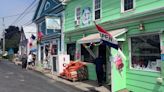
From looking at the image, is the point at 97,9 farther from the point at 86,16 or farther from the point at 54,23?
the point at 54,23

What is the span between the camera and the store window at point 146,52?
42.2 ft

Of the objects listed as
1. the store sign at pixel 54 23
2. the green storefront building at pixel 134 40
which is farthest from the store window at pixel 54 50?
the green storefront building at pixel 134 40

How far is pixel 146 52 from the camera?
13.5 meters

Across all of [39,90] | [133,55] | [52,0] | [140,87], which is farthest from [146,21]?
[52,0]

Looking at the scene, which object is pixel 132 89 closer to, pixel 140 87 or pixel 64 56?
pixel 140 87

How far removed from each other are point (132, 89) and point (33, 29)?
1648 inches

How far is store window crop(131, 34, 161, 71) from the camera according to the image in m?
12.9

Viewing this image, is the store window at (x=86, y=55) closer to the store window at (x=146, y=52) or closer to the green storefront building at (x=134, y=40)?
the green storefront building at (x=134, y=40)

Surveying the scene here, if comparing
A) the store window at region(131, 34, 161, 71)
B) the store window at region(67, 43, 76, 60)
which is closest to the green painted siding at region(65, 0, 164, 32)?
the store window at region(67, 43, 76, 60)

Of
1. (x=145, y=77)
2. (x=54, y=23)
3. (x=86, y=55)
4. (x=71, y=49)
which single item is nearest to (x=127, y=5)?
(x=145, y=77)

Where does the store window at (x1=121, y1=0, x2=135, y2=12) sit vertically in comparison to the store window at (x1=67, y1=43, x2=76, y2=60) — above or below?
above

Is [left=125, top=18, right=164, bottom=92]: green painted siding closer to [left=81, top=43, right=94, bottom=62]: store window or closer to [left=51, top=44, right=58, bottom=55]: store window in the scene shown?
[left=81, top=43, right=94, bottom=62]: store window

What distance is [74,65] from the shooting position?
19.4 meters

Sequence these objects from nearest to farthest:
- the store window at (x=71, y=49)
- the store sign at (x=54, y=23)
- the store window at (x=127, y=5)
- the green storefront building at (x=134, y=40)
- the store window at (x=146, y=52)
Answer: the green storefront building at (x=134, y=40), the store window at (x=146, y=52), the store window at (x=127, y=5), the store window at (x=71, y=49), the store sign at (x=54, y=23)
